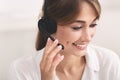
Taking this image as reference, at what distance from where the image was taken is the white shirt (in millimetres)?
1194

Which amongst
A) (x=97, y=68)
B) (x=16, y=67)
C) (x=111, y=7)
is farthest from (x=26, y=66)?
(x=111, y=7)

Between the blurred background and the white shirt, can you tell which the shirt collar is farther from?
the blurred background

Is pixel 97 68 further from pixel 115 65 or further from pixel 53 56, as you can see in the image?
pixel 53 56

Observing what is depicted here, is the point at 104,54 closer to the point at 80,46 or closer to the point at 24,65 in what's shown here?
the point at 80,46

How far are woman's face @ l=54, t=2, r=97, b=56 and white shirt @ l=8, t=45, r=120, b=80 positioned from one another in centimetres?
13

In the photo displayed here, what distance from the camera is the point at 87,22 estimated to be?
3.39 feet

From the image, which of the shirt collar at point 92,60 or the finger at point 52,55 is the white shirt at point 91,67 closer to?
the shirt collar at point 92,60

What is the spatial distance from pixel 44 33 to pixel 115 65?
1.03 ft

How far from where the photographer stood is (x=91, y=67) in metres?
1.20

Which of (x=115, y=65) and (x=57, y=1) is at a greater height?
(x=57, y=1)

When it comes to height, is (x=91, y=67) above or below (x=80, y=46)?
below

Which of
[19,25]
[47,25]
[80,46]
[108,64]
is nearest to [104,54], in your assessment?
[108,64]

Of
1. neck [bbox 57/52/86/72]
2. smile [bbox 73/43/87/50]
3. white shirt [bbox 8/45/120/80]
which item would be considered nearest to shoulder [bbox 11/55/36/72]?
white shirt [bbox 8/45/120/80]

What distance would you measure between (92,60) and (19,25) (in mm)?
362
